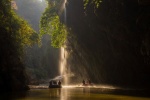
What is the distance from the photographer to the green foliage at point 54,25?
136 feet

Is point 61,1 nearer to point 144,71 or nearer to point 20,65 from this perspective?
point 20,65

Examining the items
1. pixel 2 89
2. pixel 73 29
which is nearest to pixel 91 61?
pixel 73 29

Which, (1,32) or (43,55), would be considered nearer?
(1,32)

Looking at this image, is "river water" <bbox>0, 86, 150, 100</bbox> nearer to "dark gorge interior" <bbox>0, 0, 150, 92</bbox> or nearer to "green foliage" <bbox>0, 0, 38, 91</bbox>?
"dark gorge interior" <bbox>0, 0, 150, 92</bbox>

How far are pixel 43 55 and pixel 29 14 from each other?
2587 cm

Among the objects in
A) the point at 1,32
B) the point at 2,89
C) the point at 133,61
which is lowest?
the point at 2,89

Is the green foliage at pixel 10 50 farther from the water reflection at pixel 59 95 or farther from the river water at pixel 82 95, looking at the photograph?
the water reflection at pixel 59 95

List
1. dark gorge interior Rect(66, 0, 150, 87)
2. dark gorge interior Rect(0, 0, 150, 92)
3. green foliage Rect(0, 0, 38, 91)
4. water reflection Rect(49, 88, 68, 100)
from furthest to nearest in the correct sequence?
green foliage Rect(0, 0, 38, 91) < dark gorge interior Rect(0, 0, 150, 92) < dark gorge interior Rect(66, 0, 150, 87) < water reflection Rect(49, 88, 68, 100)

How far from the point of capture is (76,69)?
51.9 m

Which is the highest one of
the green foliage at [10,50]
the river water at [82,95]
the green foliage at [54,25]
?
the green foliage at [54,25]

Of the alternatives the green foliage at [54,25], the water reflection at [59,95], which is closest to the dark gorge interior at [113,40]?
the green foliage at [54,25]

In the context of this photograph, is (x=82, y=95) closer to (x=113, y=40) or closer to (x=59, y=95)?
(x=59, y=95)

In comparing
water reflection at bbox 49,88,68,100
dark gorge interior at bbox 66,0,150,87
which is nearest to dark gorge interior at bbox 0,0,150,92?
dark gorge interior at bbox 66,0,150,87

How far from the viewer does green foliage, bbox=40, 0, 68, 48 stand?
136 ft
